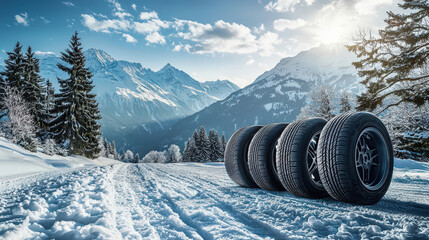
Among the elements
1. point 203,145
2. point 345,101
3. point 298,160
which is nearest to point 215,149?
point 203,145

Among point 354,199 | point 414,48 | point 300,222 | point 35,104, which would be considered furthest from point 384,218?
point 35,104

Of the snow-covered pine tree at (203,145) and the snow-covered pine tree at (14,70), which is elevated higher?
the snow-covered pine tree at (14,70)

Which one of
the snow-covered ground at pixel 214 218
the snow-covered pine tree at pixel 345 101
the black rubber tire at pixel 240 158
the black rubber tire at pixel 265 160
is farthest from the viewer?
the snow-covered pine tree at pixel 345 101

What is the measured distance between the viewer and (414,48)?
781 cm

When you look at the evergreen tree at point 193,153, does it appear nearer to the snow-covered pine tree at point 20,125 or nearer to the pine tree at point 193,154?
the pine tree at point 193,154

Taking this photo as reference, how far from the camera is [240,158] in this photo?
486 centimetres

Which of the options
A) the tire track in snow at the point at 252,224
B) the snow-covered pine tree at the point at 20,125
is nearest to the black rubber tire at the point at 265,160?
the tire track in snow at the point at 252,224

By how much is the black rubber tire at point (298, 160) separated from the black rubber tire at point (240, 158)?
1250mm

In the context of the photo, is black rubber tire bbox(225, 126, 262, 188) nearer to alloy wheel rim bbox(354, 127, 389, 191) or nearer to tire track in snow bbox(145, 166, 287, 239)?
tire track in snow bbox(145, 166, 287, 239)

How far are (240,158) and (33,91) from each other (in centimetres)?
3291

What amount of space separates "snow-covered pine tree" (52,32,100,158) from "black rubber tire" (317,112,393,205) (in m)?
25.4

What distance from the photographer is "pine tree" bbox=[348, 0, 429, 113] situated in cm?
788

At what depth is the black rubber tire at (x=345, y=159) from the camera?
274 centimetres

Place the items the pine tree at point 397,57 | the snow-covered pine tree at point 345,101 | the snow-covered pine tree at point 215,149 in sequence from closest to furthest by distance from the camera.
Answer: the pine tree at point 397,57
the snow-covered pine tree at point 345,101
the snow-covered pine tree at point 215,149
